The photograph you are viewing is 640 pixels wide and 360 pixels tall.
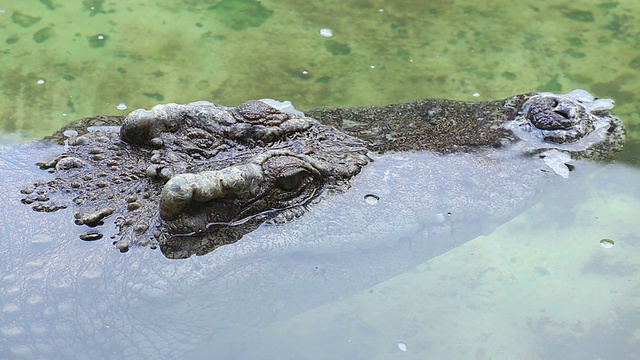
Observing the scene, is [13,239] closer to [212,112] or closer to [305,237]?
[212,112]

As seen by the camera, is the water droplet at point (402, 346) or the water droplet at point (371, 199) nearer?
the water droplet at point (402, 346)

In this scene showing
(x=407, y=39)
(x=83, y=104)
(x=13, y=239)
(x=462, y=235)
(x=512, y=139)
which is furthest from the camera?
(x=407, y=39)

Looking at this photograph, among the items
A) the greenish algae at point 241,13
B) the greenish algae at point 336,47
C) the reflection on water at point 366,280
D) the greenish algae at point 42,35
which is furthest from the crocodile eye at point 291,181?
the greenish algae at point 42,35

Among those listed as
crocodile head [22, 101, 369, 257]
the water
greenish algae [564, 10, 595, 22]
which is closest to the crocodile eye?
crocodile head [22, 101, 369, 257]

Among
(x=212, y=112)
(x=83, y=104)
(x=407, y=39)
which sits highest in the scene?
(x=212, y=112)

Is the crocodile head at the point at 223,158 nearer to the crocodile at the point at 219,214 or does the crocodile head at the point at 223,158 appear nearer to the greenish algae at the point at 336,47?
the crocodile at the point at 219,214

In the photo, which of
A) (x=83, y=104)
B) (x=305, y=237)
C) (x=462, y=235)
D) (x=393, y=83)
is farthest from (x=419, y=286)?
(x=83, y=104)

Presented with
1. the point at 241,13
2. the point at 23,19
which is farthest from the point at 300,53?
the point at 23,19
